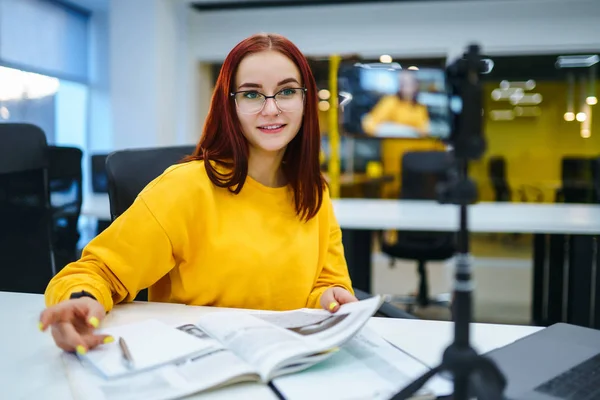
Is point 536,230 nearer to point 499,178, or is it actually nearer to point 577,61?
point 499,178

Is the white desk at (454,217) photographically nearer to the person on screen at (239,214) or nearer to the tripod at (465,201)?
the person on screen at (239,214)

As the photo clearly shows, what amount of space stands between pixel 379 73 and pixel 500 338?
5.02 m

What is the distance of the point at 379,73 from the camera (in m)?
5.66

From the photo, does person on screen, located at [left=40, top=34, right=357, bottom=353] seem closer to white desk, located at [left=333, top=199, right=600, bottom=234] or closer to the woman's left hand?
the woman's left hand

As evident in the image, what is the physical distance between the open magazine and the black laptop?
22cm

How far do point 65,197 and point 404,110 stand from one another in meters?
4.20

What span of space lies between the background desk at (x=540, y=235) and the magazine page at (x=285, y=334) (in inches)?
55.4

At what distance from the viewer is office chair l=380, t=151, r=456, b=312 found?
3428 mm

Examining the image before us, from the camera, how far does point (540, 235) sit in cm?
321

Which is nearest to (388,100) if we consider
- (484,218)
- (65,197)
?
(484,218)

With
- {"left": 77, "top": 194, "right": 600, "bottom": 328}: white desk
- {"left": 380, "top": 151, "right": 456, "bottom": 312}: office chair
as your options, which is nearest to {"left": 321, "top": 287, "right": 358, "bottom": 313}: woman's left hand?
{"left": 77, "top": 194, "right": 600, "bottom": 328}: white desk

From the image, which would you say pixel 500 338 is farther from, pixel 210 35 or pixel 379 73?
pixel 210 35

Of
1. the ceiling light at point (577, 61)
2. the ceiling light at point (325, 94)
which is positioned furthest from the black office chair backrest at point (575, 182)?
the ceiling light at point (325, 94)

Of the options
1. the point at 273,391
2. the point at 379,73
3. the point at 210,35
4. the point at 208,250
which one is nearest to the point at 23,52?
the point at 210,35
